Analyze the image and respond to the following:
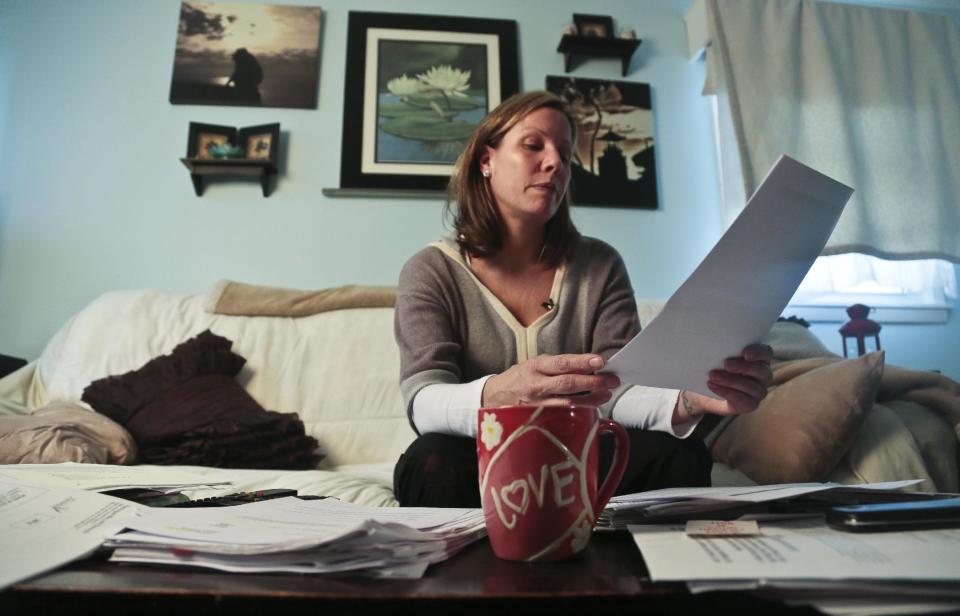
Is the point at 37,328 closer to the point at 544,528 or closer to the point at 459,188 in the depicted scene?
the point at 459,188

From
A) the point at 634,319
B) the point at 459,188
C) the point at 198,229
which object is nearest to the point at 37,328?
the point at 198,229

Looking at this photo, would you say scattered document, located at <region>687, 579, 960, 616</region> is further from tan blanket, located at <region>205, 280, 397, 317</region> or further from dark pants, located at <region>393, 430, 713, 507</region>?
tan blanket, located at <region>205, 280, 397, 317</region>

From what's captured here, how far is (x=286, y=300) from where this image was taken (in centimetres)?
178

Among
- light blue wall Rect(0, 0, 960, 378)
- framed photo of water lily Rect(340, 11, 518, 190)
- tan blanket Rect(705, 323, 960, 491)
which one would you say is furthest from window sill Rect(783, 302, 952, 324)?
framed photo of water lily Rect(340, 11, 518, 190)

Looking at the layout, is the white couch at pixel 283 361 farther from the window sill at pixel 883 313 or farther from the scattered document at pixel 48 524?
the scattered document at pixel 48 524

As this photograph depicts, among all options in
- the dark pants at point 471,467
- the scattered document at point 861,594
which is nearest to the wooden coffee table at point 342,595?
the scattered document at point 861,594

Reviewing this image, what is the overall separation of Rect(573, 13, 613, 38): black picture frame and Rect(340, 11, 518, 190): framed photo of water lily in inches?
10.3

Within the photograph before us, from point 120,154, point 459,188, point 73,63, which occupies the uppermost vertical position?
point 73,63

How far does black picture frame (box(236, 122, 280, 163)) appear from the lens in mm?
2053

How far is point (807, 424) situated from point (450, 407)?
667 millimetres

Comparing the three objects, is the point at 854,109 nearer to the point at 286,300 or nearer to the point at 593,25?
the point at 593,25

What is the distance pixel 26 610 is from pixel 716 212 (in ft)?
7.67

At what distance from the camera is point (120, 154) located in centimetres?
209

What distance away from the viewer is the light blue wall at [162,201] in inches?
79.1
